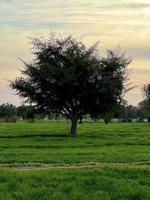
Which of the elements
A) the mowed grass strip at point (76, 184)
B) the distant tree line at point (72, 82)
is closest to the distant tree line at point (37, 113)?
the distant tree line at point (72, 82)

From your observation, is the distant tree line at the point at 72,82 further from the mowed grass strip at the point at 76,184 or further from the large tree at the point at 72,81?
the mowed grass strip at the point at 76,184

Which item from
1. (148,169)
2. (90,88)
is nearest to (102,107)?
(90,88)

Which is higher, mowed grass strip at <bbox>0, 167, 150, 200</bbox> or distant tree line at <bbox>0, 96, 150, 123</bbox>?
distant tree line at <bbox>0, 96, 150, 123</bbox>

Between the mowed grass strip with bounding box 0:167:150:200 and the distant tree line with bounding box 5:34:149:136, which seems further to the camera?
the distant tree line with bounding box 5:34:149:136

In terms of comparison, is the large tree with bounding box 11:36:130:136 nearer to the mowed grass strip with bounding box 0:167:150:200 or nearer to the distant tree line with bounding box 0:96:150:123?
the distant tree line with bounding box 0:96:150:123

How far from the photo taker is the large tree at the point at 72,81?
1948 inches

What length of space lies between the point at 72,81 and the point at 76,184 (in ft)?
110

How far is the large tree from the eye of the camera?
49.5 meters

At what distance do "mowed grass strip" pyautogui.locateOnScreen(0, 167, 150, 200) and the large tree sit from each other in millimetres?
31182

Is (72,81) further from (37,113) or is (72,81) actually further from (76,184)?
(76,184)

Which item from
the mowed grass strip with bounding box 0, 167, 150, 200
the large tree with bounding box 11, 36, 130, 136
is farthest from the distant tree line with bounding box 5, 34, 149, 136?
the mowed grass strip with bounding box 0, 167, 150, 200

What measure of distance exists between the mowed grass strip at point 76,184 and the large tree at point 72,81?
31182 millimetres

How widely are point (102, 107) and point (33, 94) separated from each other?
6129 mm

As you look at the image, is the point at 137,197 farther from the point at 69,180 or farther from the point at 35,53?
the point at 35,53
